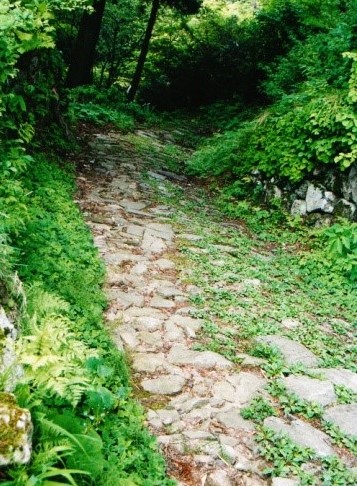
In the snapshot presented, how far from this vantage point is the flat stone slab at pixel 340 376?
13.4ft

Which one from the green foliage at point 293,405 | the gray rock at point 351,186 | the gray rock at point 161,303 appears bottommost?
the green foliage at point 293,405

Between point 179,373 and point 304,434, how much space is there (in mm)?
1076

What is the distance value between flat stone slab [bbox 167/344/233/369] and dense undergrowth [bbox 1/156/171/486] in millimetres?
532

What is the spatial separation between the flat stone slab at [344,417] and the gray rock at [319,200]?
4203 mm

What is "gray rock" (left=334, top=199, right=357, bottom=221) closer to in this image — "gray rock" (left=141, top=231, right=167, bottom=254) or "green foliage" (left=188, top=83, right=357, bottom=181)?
"green foliage" (left=188, top=83, right=357, bottom=181)

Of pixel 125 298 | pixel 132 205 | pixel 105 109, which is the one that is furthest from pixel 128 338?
pixel 105 109

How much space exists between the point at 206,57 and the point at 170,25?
226 cm

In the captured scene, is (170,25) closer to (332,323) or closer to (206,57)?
(206,57)

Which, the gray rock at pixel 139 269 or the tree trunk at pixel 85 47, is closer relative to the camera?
the gray rock at pixel 139 269

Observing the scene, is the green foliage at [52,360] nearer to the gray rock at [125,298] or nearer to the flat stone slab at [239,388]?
the flat stone slab at [239,388]

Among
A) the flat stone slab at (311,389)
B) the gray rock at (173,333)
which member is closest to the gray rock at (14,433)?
the gray rock at (173,333)

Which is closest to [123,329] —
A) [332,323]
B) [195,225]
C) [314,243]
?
[332,323]

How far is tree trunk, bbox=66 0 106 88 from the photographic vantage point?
12.8 meters

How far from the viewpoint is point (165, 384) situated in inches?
147
